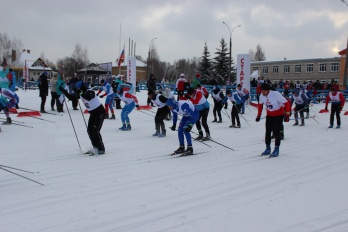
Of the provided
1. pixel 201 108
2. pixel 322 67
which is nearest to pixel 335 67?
pixel 322 67

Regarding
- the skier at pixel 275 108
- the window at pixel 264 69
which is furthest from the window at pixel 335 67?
the skier at pixel 275 108

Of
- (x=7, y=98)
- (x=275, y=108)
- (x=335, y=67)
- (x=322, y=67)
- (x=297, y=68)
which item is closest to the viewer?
(x=275, y=108)

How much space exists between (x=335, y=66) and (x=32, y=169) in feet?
202

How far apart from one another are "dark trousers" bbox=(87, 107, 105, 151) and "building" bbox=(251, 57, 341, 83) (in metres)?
57.9

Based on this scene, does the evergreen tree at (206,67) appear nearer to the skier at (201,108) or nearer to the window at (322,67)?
the window at (322,67)

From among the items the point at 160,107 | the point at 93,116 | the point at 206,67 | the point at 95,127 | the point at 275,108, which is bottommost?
the point at 95,127

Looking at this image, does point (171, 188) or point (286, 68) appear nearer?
point (171, 188)

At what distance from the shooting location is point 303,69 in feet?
213

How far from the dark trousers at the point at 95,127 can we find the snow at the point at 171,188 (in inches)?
15.9

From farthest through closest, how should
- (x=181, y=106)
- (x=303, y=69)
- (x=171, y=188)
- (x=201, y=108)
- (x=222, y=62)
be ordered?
(x=303, y=69)
(x=222, y=62)
(x=201, y=108)
(x=181, y=106)
(x=171, y=188)

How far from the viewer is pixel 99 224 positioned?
453cm

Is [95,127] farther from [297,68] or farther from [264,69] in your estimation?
[264,69]

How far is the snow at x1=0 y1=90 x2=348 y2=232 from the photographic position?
4.61 m

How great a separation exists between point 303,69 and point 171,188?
64.3m
